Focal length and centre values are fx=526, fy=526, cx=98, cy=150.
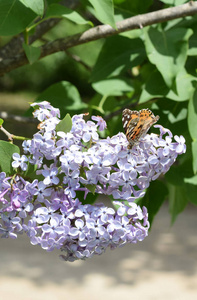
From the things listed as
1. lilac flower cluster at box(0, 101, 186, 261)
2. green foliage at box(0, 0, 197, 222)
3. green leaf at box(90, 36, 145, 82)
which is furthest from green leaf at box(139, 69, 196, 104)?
lilac flower cluster at box(0, 101, 186, 261)

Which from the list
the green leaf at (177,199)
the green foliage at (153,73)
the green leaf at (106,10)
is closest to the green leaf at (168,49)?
the green foliage at (153,73)

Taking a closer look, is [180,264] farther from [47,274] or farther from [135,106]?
[135,106]

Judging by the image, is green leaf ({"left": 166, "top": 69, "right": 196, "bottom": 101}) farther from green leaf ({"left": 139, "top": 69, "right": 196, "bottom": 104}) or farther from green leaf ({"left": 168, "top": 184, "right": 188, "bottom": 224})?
green leaf ({"left": 168, "top": 184, "right": 188, "bottom": 224})

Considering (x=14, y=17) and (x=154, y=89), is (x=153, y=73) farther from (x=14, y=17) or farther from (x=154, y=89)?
(x=14, y=17)

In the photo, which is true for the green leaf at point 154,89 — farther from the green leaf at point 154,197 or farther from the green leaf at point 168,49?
the green leaf at point 154,197

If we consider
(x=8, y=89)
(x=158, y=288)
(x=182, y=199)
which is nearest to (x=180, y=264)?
(x=158, y=288)
